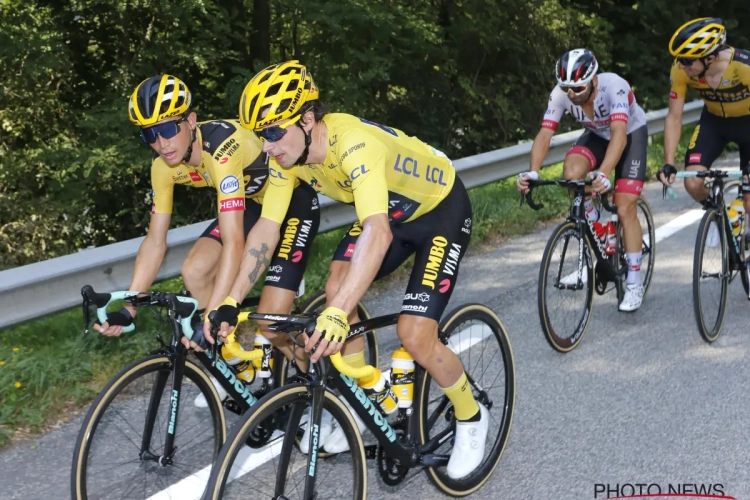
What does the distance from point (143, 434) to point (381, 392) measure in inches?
39.4

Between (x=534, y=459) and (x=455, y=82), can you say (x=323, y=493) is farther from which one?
(x=455, y=82)

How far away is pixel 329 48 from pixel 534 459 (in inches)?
335

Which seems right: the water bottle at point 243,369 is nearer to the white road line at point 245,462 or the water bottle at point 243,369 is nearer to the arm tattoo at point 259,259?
the white road line at point 245,462

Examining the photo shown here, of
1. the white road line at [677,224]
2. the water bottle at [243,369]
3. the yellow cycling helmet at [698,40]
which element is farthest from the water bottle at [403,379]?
the white road line at [677,224]

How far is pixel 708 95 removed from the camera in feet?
21.8

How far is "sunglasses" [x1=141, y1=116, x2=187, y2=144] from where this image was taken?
398 cm

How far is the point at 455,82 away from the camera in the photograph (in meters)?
14.8

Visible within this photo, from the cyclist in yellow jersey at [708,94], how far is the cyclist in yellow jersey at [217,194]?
282 cm

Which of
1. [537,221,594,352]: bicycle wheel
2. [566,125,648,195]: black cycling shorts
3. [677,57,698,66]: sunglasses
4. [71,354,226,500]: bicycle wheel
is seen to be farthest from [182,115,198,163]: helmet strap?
[677,57,698,66]: sunglasses

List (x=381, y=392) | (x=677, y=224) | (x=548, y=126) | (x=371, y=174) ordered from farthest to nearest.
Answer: (x=677, y=224), (x=548, y=126), (x=381, y=392), (x=371, y=174)

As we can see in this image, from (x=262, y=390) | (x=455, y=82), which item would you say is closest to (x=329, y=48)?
(x=455, y=82)

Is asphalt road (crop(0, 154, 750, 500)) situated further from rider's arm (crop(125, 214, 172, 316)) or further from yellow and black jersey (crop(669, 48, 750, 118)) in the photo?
yellow and black jersey (crop(669, 48, 750, 118))

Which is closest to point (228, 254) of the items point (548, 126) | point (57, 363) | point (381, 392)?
point (381, 392)

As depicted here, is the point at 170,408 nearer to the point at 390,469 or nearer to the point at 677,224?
the point at 390,469
